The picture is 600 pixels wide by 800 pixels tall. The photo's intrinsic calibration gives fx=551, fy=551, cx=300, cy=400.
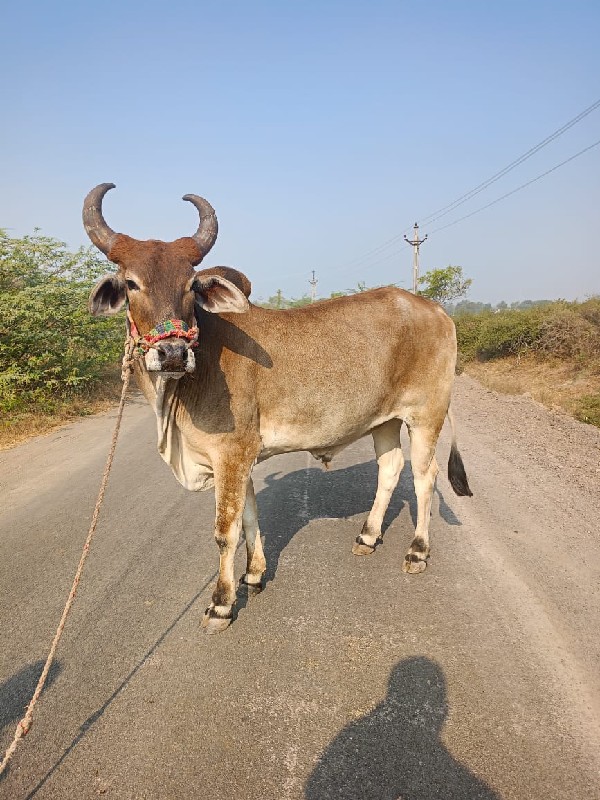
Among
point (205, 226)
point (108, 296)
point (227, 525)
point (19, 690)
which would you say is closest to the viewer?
point (19, 690)

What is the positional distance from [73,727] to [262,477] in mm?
4065

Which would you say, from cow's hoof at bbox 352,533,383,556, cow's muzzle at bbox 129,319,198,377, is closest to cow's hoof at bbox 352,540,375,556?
cow's hoof at bbox 352,533,383,556

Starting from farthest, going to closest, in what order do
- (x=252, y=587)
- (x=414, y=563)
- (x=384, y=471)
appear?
1. (x=384, y=471)
2. (x=414, y=563)
3. (x=252, y=587)

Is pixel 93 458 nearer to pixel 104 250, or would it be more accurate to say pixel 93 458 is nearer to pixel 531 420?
pixel 104 250

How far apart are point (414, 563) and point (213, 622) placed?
1.64 m

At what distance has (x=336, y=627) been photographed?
140 inches

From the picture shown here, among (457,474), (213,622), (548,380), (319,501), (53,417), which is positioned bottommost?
(548,380)

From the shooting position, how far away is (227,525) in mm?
3689

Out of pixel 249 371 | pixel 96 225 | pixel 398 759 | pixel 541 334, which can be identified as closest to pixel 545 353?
pixel 541 334

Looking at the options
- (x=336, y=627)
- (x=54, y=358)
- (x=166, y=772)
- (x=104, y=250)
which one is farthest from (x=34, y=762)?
(x=54, y=358)

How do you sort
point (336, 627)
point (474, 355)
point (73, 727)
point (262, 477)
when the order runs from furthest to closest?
point (474, 355), point (262, 477), point (336, 627), point (73, 727)

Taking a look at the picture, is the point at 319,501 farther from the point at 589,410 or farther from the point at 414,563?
the point at 589,410

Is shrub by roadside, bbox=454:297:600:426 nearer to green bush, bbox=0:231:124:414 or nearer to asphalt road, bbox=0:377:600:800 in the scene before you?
asphalt road, bbox=0:377:600:800

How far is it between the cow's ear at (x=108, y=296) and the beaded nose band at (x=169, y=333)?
0.38 metres
